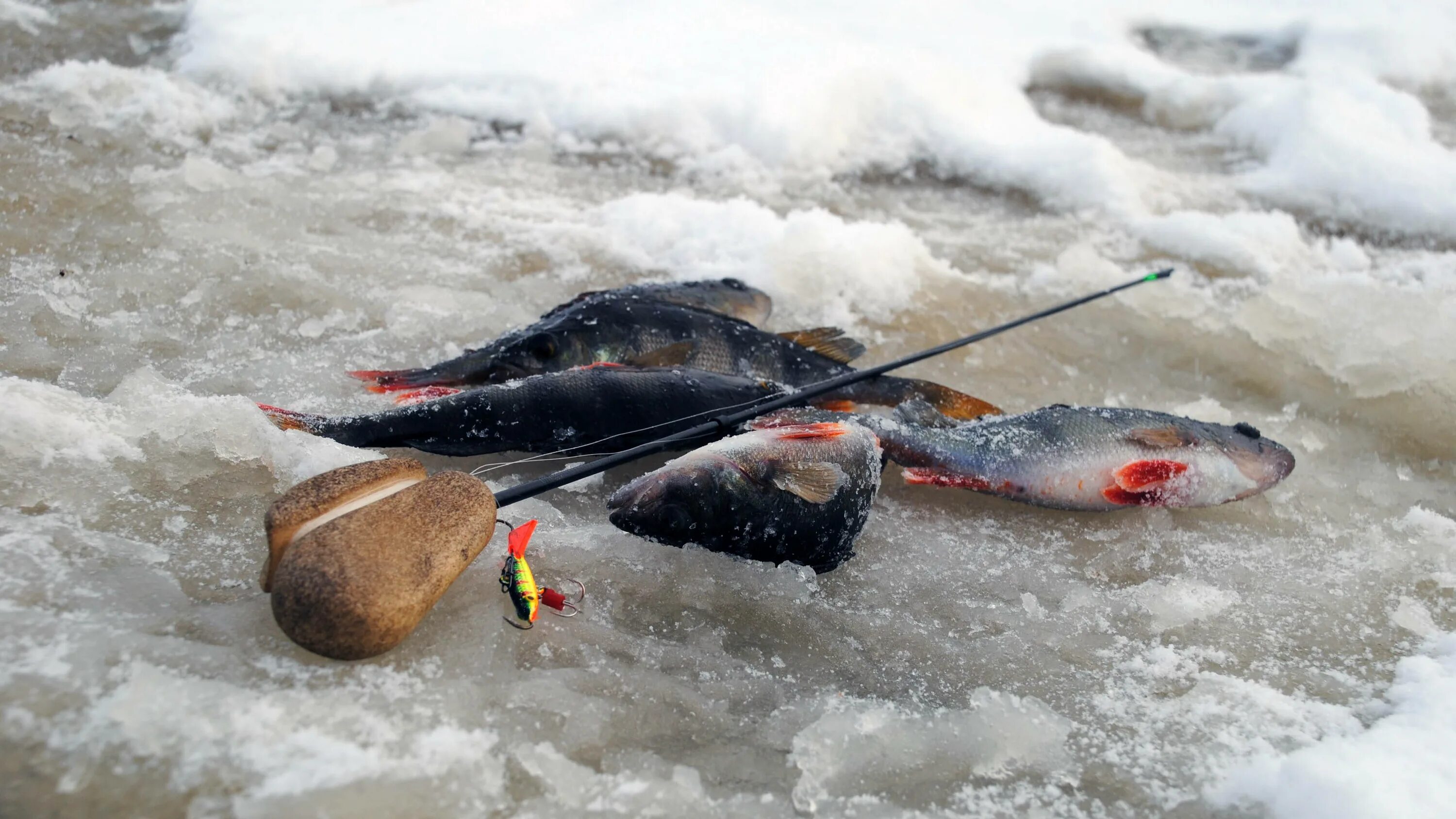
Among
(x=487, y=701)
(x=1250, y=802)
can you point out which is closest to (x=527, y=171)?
(x=487, y=701)

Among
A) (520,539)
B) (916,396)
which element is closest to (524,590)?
(520,539)

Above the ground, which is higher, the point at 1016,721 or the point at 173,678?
the point at 173,678

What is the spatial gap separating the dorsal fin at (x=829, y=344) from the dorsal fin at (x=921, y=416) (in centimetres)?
42

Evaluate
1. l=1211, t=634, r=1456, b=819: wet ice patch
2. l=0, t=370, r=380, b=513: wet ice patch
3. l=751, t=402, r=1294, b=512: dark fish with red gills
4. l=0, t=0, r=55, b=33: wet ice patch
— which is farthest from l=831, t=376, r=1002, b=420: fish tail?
l=0, t=0, r=55, b=33: wet ice patch

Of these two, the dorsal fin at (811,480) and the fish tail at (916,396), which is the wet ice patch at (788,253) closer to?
the fish tail at (916,396)

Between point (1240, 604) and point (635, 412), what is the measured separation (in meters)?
1.87

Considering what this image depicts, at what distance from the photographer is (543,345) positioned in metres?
3.34

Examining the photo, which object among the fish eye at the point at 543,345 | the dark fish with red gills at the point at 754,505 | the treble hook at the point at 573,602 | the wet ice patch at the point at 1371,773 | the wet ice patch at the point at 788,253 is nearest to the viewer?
the wet ice patch at the point at 1371,773

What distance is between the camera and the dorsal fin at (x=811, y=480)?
2689 mm

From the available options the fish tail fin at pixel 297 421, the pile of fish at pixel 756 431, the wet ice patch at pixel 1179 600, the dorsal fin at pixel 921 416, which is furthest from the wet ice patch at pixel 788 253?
the fish tail fin at pixel 297 421

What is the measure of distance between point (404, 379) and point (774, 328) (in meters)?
1.55

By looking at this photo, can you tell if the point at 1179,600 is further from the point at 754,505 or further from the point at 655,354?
the point at 655,354

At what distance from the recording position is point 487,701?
7.09 ft

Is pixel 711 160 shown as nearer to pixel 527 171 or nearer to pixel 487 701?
pixel 527 171
